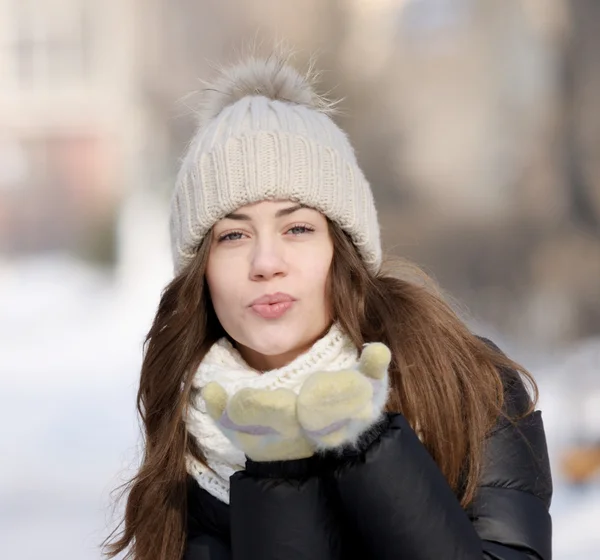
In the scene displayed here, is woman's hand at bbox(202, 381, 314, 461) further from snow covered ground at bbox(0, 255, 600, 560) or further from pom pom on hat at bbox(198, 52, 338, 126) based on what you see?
snow covered ground at bbox(0, 255, 600, 560)

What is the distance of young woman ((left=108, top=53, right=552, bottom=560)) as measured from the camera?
1097 mm

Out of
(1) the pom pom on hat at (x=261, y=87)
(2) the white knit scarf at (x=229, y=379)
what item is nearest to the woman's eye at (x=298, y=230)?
(2) the white knit scarf at (x=229, y=379)

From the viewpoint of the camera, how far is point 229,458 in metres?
1.44

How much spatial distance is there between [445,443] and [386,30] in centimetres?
1041

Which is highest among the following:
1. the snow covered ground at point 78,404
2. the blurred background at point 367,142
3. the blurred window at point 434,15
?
the blurred window at point 434,15

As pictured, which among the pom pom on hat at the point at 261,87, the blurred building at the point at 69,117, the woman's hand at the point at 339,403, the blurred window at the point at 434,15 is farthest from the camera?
the blurred window at the point at 434,15

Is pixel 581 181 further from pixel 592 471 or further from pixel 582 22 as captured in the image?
pixel 592 471

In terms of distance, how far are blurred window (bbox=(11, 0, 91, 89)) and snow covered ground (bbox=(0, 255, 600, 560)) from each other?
2.46m

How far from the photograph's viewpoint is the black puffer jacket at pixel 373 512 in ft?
3.59

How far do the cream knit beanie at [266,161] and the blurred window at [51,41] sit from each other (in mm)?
9999

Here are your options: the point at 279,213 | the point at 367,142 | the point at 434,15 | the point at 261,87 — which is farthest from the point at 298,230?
the point at 434,15

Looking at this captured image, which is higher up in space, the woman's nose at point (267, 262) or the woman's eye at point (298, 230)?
the woman's eye at point (298, 230)

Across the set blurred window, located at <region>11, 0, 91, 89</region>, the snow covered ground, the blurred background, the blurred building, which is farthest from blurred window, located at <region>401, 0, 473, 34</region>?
the snow covered ground

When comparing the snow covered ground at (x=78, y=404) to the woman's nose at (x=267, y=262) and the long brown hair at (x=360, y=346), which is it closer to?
the long brown hair at (x=360, y=346)
